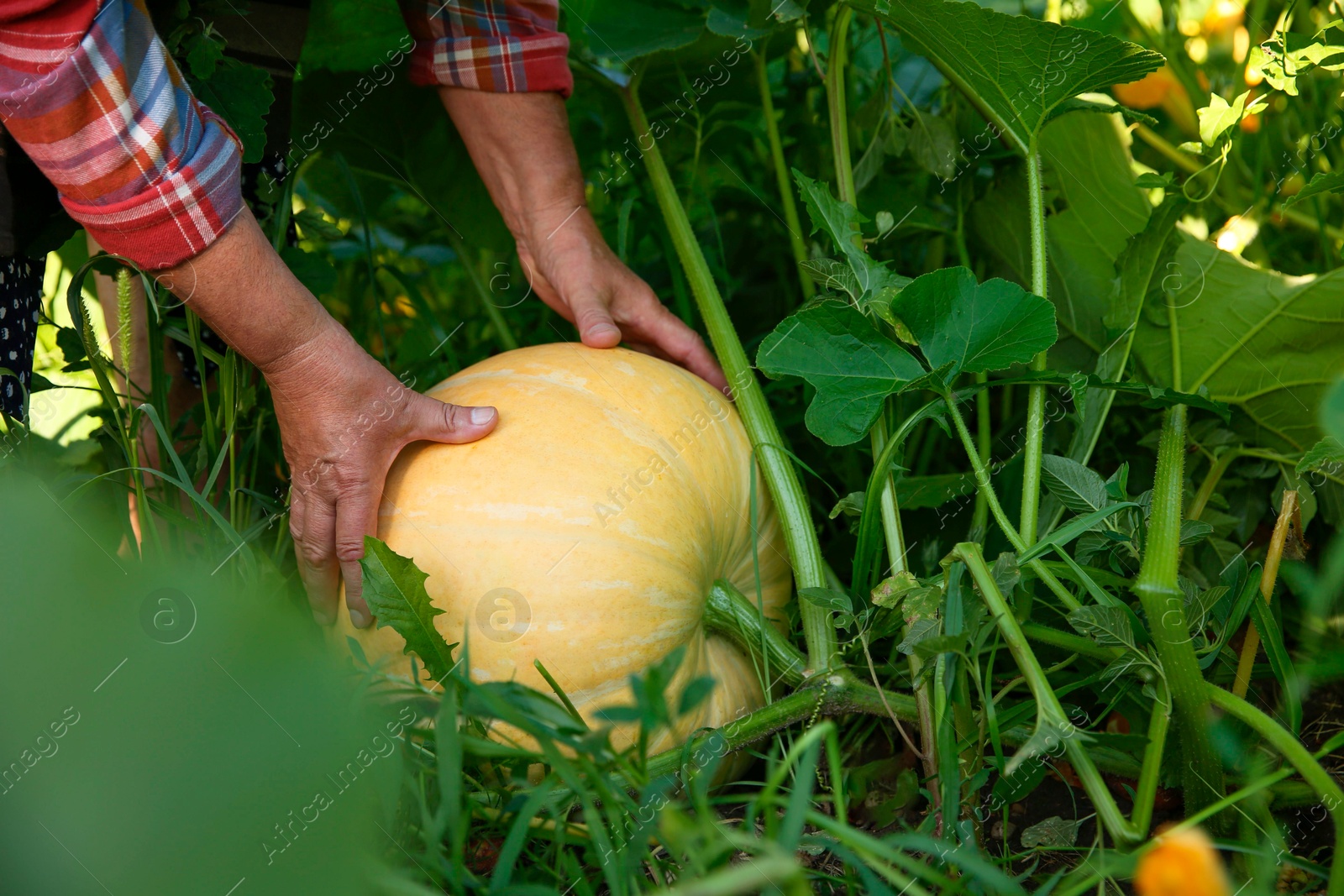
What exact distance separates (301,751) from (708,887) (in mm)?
239

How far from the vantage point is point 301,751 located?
1.77 ft

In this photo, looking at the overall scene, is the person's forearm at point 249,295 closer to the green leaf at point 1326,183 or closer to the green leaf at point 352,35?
the green leaf at point 352,35

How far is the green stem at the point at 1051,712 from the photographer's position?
0.79 metres

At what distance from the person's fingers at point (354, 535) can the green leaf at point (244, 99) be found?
0.48 meters

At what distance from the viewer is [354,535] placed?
1.11 metres

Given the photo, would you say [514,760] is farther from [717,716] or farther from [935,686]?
[935,686]

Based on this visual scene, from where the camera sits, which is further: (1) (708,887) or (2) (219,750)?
(2) (219,750)

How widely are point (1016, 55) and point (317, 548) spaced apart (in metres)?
0.93

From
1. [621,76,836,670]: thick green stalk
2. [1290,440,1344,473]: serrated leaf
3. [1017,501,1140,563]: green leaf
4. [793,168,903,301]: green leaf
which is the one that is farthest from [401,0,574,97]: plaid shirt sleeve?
[1290,440,1344,473]: serrated leaf

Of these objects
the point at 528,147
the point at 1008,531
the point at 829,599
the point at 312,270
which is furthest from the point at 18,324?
the point at 1008,531

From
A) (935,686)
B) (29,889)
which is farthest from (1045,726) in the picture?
(29,889)

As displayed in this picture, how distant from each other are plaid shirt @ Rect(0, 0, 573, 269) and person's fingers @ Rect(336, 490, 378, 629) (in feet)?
1.02

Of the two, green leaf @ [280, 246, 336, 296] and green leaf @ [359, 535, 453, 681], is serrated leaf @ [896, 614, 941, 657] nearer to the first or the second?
green leaf @ [359, 535, 453, 681]

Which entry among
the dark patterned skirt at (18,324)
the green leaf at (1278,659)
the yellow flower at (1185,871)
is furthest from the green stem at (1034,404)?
the dark patterned skirt at (18,324)
